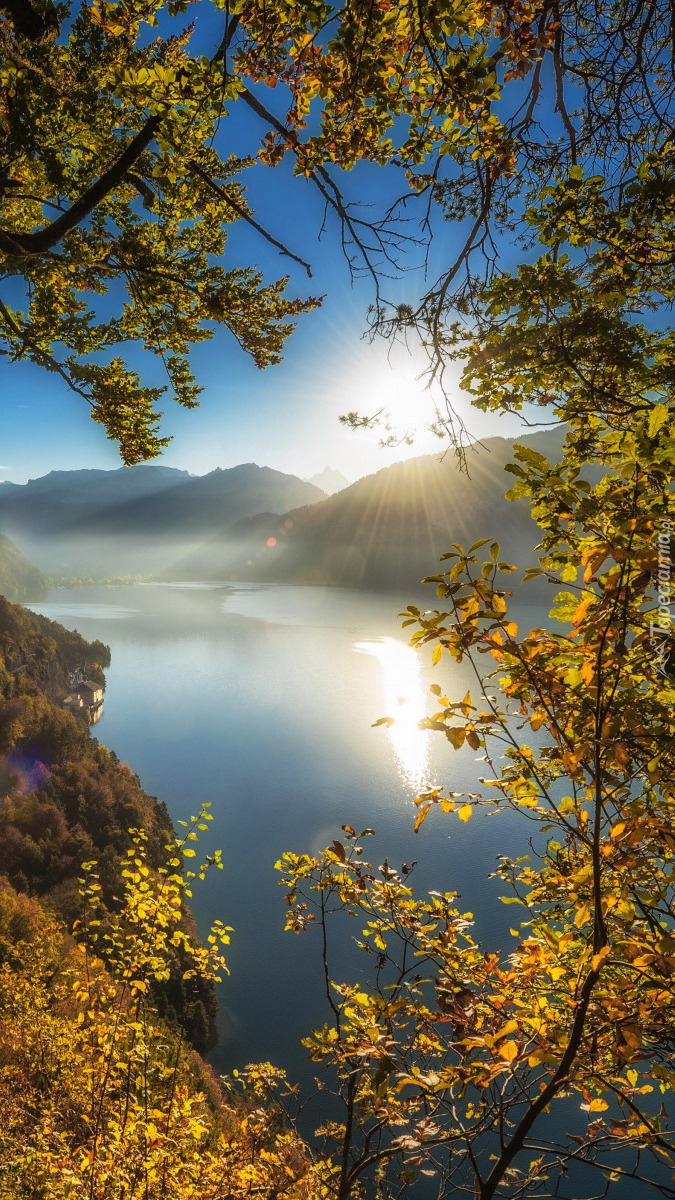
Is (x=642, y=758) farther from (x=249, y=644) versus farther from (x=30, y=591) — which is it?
(x=30, y=591)

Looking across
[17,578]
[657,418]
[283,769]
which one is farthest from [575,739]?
[17,578]

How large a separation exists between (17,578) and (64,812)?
16678 cm

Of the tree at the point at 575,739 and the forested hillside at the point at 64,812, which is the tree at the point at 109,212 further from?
the forested hillside at the point at 64,812

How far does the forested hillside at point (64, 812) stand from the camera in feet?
115

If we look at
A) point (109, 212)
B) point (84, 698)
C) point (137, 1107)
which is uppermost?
point (109, 212)

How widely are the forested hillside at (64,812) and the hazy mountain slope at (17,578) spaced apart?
12995 centimetres

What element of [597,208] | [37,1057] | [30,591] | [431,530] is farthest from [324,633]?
[30,591]

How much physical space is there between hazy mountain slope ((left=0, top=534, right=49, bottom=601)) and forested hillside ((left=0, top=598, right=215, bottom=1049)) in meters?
130

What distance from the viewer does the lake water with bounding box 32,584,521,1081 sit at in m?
32.9

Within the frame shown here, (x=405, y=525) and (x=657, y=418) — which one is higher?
(x=405, y=525)

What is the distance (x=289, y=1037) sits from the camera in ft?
95.6

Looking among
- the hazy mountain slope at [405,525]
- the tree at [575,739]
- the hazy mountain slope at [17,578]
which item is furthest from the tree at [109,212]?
the hazy mountain slope at [17,578]

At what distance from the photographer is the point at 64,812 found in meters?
47.8

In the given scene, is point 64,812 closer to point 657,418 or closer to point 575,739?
point 575,739
